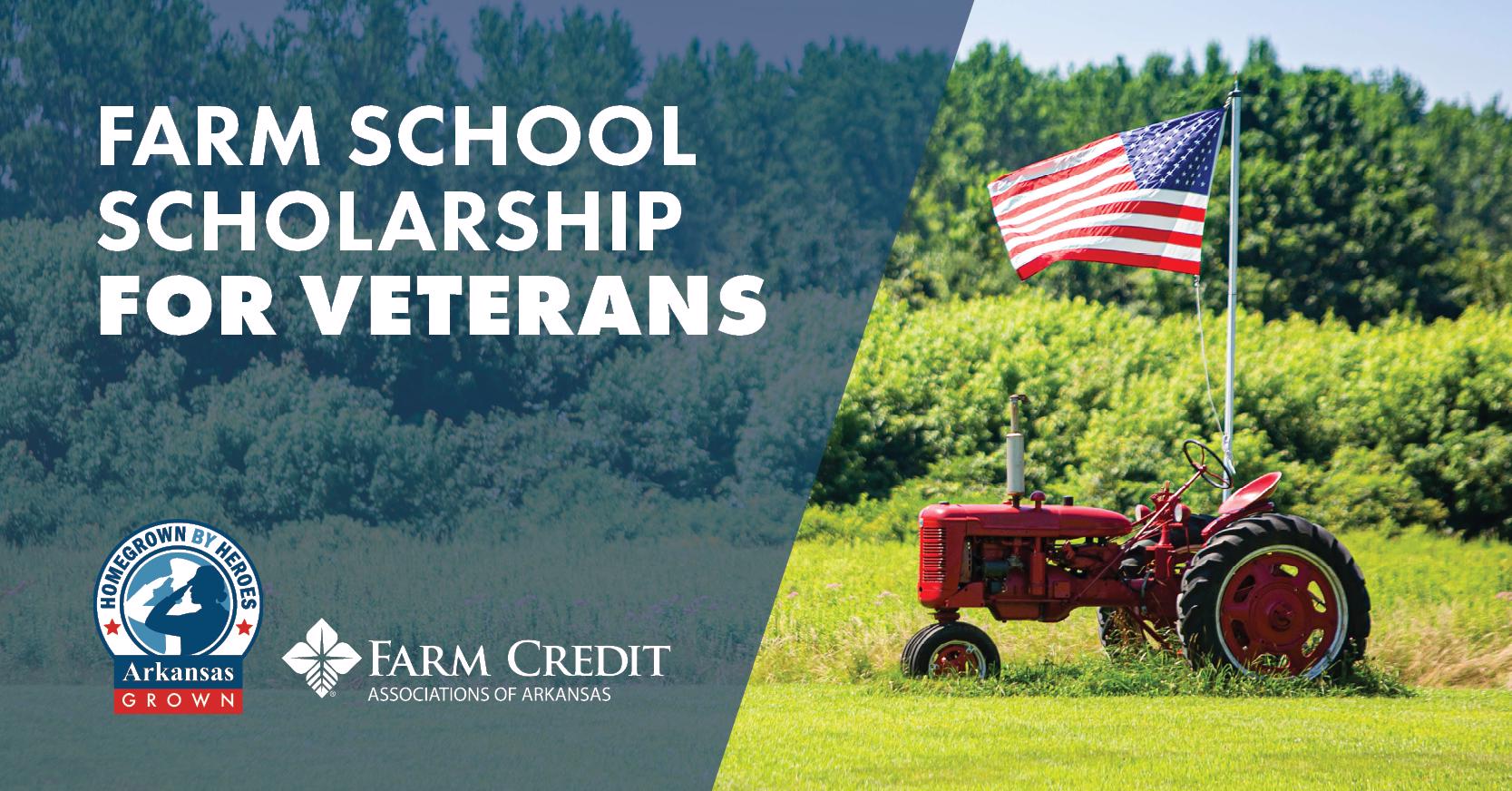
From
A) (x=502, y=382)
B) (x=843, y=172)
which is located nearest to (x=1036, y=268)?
(x=502, y=382)

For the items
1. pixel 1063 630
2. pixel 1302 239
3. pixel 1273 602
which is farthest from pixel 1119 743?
pixel 1302 239

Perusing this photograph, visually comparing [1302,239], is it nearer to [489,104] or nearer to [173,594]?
[489,104]

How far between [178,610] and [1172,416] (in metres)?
14.6

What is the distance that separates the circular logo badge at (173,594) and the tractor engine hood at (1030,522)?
5.03 metres

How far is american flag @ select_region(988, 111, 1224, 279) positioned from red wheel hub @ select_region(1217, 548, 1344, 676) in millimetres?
2172

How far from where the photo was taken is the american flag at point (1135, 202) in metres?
11.9

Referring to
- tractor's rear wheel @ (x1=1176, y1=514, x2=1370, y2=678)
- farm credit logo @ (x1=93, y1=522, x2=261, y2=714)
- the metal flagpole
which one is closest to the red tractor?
tractor's rear wheel @ (x1=1176, y1=514, x2=1370, y2=678)

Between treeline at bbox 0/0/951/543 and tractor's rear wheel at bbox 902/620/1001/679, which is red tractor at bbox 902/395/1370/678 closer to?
tractor's rear wheel at bbox 902/620/1001/679

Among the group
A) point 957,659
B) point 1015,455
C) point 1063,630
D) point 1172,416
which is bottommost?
point 1063,630

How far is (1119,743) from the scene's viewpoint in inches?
354

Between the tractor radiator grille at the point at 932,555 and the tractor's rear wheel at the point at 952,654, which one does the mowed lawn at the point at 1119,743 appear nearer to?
the tractor's rear wheel at the point at 952,654

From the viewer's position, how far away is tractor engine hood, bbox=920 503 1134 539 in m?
11.4

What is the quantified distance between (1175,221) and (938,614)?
3200 mm

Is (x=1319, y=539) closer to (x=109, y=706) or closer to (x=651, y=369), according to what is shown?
(x=109, y=706)
